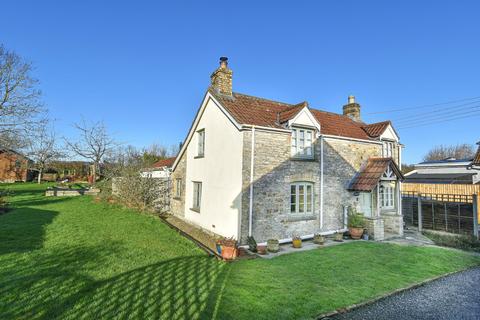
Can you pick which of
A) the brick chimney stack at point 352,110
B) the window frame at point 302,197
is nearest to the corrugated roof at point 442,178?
the brick chimney stack at point 352,110

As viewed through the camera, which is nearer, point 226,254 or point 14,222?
point 226,254

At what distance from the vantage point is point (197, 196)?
15484 mm

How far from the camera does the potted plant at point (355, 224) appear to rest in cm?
1299

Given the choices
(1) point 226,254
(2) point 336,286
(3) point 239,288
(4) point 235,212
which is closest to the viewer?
(3) point 239,288

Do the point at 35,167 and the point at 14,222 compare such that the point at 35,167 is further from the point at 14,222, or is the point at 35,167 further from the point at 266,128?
the point at 266,128

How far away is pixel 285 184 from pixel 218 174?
11.3 ft

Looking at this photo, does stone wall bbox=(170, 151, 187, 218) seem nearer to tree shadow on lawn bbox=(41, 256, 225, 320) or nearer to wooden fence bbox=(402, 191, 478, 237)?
tree shadow on lawn bbox=(41, 256, 225, 320)

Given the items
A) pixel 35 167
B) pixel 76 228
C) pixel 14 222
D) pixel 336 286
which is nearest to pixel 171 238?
pixel 76 228

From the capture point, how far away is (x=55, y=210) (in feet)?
54.2

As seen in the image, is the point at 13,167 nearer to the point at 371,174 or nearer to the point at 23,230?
the point at 23,230

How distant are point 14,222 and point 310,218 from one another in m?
14.8

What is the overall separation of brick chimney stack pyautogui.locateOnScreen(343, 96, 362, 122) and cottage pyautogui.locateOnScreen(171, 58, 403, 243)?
102 inches

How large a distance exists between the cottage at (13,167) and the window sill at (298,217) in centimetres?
5297

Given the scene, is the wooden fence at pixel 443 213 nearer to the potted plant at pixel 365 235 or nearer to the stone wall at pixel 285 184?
the potted plant at pixel 365 235
